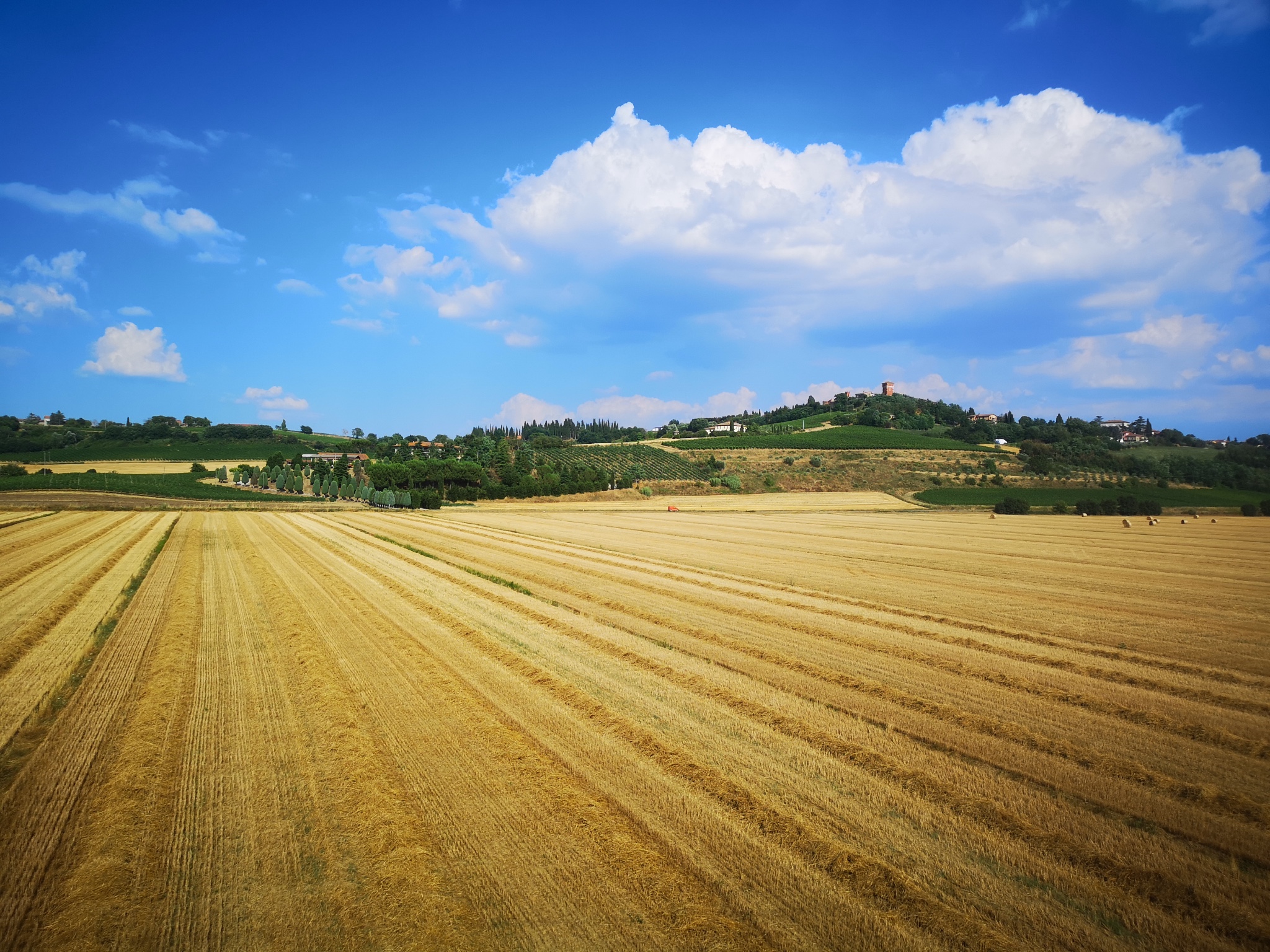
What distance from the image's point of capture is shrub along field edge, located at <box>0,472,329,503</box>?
2763 inches

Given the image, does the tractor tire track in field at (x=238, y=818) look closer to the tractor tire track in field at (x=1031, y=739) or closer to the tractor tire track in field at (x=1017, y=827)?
the tractor tire track in field at (x=1017, y=827)

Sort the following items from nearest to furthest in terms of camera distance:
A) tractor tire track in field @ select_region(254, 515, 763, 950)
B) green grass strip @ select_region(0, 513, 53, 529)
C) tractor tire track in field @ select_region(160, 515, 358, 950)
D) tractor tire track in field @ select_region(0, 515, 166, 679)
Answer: tractor tire track in field @ select_region(254, 515, 763, 950)
tractor tire track in field @ select_region(160, 515, 358, 950)
tractor tire track in field @ select_region(0, 515, 166, 679)
green grass strip @ select_region(0, 513, 53, 529)

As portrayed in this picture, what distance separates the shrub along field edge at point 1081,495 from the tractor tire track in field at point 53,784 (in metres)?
65.6

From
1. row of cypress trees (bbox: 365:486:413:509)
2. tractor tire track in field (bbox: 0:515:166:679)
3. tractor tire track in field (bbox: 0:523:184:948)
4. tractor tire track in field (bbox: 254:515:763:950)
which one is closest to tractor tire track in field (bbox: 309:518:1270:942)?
tractor tire track in field (bbox: 254:515:763:950)

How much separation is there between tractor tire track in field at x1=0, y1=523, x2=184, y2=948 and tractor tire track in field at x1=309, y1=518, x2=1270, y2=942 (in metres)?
7.76

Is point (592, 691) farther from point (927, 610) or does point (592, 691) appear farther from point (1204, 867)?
point (927, 610)

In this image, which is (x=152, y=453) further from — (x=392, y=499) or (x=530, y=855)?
(x=530, y=855)

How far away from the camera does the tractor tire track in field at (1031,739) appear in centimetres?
674

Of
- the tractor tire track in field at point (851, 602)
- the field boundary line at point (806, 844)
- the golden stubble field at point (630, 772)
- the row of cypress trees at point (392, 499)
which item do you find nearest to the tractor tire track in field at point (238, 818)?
the golden stubble field at point (630, 772)

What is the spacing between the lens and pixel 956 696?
9828 millimetres

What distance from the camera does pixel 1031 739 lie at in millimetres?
8227

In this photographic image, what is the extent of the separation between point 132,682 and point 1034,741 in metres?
13.9

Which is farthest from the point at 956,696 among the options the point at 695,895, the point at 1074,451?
the point at 1074,451

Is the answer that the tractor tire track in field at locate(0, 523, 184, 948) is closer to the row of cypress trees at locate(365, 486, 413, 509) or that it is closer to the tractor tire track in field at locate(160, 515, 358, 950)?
the tractor tire track in field at locate(160, 515, 358, 950)
